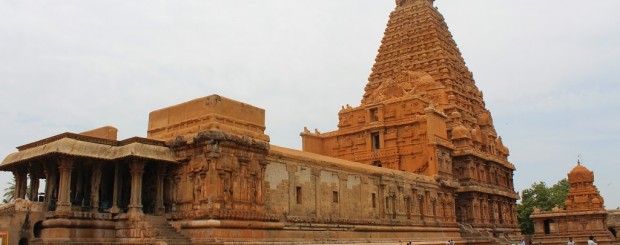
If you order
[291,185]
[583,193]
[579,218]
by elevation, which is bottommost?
[579,218]

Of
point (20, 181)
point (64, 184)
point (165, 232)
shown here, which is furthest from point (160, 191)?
point (20, 181)

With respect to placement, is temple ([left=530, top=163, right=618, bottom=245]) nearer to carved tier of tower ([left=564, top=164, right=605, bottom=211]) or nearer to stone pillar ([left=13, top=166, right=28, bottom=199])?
carved tier of tower ([left=564, top=164, right=605, bottom=211])

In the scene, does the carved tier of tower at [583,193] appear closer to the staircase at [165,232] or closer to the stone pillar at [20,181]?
the staircase at [165,232]

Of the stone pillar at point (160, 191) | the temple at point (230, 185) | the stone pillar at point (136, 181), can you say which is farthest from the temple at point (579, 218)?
the stone pillar at point (136, 181)

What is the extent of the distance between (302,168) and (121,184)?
8.29 m

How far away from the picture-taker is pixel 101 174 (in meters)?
23.1

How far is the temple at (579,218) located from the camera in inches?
1945

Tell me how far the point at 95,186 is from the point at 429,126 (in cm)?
2389

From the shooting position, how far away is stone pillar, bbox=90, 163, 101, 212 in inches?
861

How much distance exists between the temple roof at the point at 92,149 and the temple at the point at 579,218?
134ft

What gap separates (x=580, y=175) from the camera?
5269 centimetres

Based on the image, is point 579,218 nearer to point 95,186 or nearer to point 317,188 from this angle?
point 317,188

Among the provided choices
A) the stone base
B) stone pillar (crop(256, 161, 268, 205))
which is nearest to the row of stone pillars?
the stone base

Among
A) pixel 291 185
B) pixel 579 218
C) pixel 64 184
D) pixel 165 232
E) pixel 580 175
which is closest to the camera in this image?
pixel 64 184
